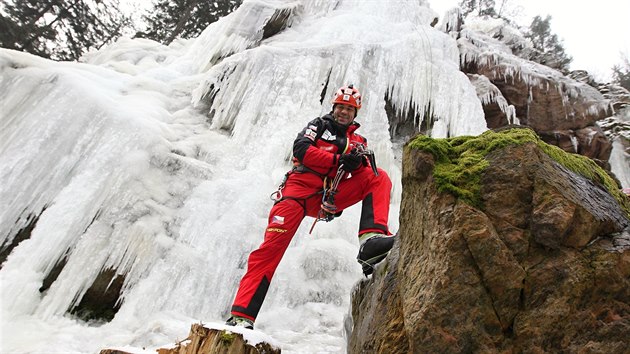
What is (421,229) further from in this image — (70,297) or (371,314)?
(70,297)

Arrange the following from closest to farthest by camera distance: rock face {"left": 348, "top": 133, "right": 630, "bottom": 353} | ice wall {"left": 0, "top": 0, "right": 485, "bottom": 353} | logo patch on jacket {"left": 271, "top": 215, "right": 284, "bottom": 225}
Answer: rock face {"left": 348, "top": 133, "right": 630, "bottom": 353} < logo patch on jacket {"left": 271, "top": 215, "right": 284, "bottom": 225} < ice wall {"left": 0, "top": 0, "right": 485, "bottom": 353}

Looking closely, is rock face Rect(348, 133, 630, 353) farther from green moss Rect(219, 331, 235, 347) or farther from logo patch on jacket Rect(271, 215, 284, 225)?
logo patch on jacket Rect(271, 215, 284, 225)

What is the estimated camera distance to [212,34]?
9891mm

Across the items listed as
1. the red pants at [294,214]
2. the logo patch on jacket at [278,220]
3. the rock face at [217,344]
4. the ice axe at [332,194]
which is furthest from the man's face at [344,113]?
the rock face at [217,344]

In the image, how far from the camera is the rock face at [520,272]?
5.77ft

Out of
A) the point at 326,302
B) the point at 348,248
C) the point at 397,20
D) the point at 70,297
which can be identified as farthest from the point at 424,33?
the point at 70,297

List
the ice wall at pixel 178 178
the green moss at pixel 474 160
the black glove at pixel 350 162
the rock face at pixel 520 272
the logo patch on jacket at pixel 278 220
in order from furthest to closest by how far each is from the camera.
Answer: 1. the ice wall at pixel 178 178
2. the black glove at pixel 350 162
3. the logo patch on jacket at pixel 278 220
4. the green moss at pixel 474 160
5. the rock face at pixel 520 272

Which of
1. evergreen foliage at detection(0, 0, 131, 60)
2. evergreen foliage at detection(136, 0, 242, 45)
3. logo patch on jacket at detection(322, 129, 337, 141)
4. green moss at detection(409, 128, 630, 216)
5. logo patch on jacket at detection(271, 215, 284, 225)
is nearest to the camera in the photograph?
green moss at detection(409, 128, 630, 216)

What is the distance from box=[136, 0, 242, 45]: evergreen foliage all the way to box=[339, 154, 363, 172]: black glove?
51.4 ft

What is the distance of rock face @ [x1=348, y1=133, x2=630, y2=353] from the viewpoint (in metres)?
1.76

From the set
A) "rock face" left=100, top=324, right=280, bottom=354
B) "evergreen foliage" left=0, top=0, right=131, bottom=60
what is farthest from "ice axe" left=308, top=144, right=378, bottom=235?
"evergreen foliage" left=0, top=0, right=131, bottom=60

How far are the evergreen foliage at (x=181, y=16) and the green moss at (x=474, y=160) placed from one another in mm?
16631

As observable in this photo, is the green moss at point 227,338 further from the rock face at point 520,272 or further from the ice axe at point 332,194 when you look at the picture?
the ice axe at point 332,194

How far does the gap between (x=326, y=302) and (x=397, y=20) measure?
8.27 m
